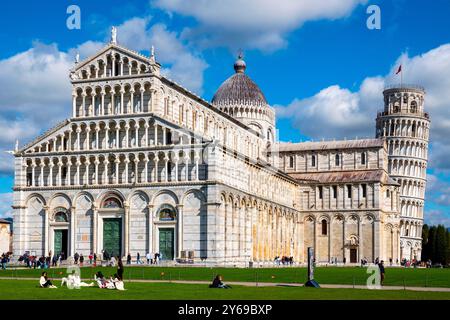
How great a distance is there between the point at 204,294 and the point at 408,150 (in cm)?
10503

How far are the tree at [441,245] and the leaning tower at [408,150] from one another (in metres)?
3.30

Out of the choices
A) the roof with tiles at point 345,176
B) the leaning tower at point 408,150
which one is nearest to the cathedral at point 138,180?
the roof with tiles at point 345,176

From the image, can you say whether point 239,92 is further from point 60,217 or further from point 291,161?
point 60,217

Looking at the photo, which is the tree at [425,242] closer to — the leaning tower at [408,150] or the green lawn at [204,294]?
the leaning tower at [408,150]

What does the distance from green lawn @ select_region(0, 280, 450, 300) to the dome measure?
74.4 meters

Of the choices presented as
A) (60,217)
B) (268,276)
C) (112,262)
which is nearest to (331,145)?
(60,217)

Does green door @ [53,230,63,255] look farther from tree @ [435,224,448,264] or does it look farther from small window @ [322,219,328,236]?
tree @ [435,224,448,264]

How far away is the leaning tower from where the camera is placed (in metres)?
132

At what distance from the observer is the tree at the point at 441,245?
132 meters

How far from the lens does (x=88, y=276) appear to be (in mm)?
51812

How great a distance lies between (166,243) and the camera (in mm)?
74312
